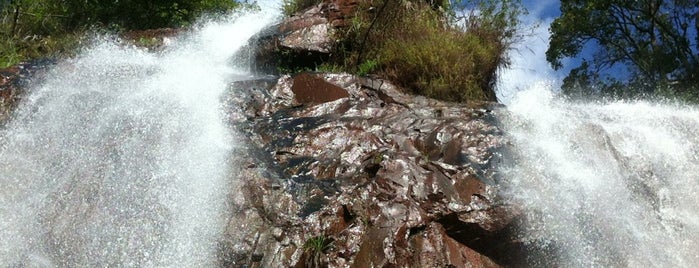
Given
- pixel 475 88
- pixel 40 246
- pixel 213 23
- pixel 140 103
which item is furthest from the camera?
pixel 213 23

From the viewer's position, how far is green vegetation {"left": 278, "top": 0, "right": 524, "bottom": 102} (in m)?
7.46

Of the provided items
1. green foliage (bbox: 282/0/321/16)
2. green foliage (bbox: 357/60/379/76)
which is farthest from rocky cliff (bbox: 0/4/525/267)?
green foliage (bbox: 282/0/321/16)

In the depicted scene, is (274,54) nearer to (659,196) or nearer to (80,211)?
(80,211)

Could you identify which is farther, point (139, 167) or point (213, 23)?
point (213, 23)

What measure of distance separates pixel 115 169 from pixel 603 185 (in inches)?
171

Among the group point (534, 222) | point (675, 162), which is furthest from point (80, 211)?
point (675, 162)

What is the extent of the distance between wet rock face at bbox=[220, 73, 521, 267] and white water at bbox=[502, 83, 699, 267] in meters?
0.34

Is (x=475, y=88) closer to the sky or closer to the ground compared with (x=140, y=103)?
closer to the sky

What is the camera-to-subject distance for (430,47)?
767 centimetres

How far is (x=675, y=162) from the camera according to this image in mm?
6117

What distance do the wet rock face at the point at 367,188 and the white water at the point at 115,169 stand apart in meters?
0.30

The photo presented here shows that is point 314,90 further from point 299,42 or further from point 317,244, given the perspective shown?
point 317,244

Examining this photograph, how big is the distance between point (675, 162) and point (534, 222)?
247 centimetres

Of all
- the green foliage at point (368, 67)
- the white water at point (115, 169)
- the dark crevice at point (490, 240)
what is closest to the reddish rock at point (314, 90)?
the white water at point (115, 169)
